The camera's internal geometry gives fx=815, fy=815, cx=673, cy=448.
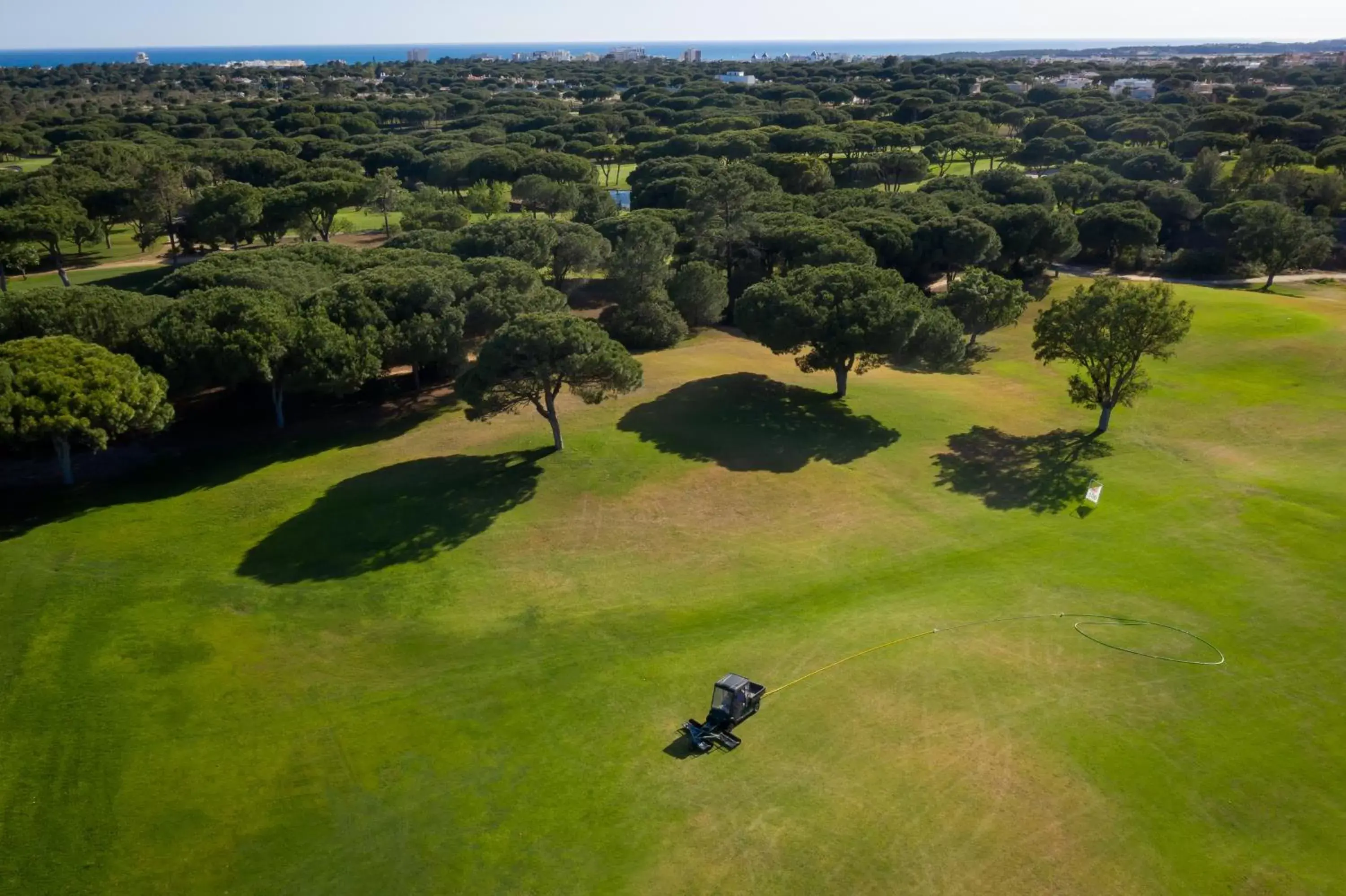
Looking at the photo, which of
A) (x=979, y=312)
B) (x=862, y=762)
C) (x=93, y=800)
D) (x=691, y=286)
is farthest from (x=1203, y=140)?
(x=93, y=800)

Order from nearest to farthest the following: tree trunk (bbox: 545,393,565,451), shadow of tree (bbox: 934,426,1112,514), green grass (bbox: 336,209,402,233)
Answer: shadow of tree (bbox: 934,426,1112,514) → tree trunk (bbox: 545,393,565,451) → green grass (bbox: 336,209,402,233)

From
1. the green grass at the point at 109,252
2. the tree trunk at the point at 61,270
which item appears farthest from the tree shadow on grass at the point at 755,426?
the green grass at the point at 109,252

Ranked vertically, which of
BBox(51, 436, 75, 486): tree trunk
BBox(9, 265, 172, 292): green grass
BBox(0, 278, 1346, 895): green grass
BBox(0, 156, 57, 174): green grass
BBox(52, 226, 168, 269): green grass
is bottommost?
BBox(0, 278, 1346, 895): green grass

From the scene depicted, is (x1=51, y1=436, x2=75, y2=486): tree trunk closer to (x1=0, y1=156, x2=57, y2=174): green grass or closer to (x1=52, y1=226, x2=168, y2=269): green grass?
(x1=52, y1=226, x2=168, y2=269): green grass

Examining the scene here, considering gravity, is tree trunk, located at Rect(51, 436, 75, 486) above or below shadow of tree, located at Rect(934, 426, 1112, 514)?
above

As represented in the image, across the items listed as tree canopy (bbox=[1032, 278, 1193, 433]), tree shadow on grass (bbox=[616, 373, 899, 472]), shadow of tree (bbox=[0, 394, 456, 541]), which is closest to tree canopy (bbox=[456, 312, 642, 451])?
tree shadow on grass (bbox=[616, 373, 899, 472])

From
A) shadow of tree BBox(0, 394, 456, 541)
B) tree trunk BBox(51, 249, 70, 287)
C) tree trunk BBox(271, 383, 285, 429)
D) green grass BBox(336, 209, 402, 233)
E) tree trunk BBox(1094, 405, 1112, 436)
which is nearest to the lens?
shadow of tree BBox(0, 394, 456, 541)

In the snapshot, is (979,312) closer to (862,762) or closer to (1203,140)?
(862,762)
